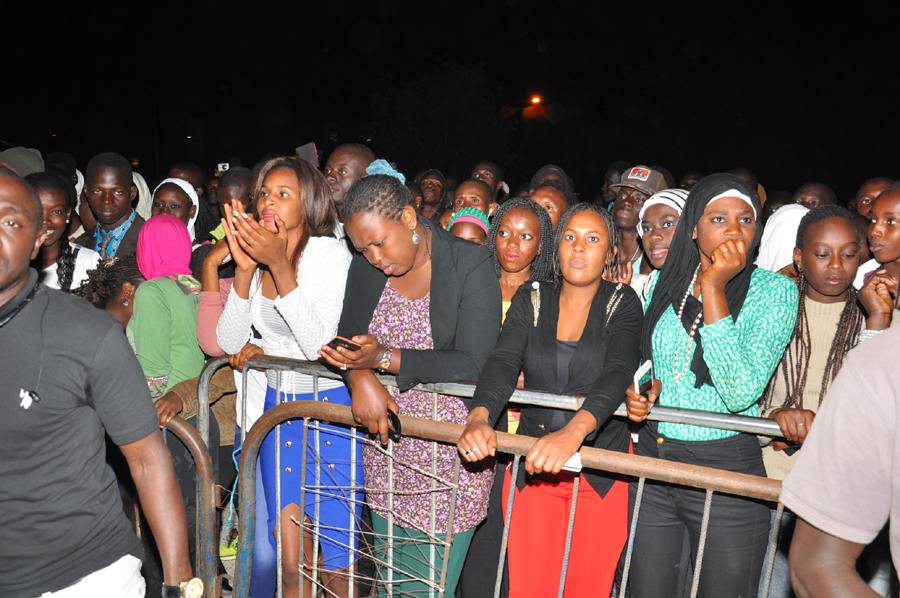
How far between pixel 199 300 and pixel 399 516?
183 centimetres

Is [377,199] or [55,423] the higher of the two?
[377,199]

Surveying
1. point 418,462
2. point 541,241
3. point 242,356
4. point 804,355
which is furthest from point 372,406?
point 804,355

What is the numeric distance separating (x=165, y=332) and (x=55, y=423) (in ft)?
5.07

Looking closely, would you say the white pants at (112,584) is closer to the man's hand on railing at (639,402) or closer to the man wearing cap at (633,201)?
the man's hand on railing at (639,402)

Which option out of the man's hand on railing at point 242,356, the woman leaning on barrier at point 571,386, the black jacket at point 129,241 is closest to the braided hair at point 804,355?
the woman leaning on barrier at point 571,386

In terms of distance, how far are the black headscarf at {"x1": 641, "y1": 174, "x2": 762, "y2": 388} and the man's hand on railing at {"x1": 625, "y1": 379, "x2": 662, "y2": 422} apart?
0.35 meters

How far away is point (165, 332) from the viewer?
3588 millimetres

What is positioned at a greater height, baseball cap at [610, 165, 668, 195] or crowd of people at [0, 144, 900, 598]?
baseball cap at [610, 165, 668, 195]

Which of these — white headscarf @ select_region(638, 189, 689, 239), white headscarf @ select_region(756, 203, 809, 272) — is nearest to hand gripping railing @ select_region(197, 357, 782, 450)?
white headscarf @ select_region(638, 189, 689, 239)

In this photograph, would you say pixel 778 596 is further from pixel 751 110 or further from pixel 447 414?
pixel 751 110

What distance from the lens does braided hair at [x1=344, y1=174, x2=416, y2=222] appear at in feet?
9.53

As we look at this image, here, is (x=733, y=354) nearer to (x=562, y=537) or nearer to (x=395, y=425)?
(x=562, y=537)

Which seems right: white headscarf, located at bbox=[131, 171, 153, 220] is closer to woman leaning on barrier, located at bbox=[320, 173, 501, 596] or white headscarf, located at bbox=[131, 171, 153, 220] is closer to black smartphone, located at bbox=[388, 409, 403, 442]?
woman leaning on barrier, located at bbox=[320, 173, 501, 596]

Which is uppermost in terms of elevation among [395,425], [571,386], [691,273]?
[691,273]
